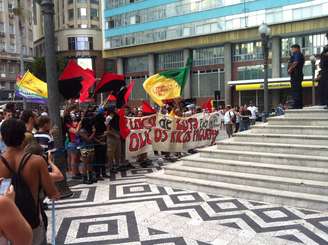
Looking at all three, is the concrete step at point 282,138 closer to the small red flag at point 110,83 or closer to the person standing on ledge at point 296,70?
the person standing on ledge at point 296,70

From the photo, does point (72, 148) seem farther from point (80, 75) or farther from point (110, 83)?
point (110, 83)

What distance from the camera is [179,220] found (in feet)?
20.2

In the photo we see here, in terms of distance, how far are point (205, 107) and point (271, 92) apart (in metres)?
26.8

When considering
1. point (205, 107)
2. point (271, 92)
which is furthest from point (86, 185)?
point (271, 92)

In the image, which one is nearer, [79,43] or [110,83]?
[110,83]

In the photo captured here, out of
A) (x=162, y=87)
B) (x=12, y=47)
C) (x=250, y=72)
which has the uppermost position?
(x=12, y=47)

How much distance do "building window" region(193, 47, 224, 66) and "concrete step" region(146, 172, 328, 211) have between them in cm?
4024

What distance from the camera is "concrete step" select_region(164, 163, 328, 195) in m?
6.85

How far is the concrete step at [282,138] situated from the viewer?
8242 mm

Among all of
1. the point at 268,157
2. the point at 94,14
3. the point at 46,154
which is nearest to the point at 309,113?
the point at 268,157

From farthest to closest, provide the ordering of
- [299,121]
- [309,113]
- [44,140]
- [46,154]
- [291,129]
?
1. [309,113]
2. [299,121]
3. [291,129]
4. [44,140]
5. [46,154]

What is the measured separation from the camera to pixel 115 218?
6402 millimetres

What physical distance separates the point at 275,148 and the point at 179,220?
326 centimetres

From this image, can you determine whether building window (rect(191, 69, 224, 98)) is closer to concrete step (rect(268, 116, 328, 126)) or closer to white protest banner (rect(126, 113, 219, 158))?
white protest banner (rect(126, 113, 219, 158))
